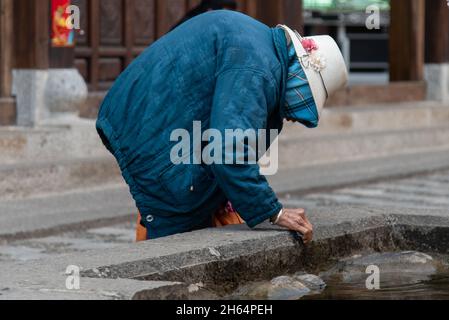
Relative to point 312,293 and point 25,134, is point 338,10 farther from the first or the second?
point 312,293

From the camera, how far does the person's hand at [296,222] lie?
443 centimetres

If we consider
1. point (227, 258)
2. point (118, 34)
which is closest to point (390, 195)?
point (118, 34)

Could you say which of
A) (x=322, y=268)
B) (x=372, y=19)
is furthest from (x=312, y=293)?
(x=372, y=19)

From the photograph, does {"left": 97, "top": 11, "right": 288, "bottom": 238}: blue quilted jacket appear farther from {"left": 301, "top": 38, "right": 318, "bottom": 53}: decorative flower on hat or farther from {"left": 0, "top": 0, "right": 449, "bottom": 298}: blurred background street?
{"left": 0, "top": 0, "right": 449, "bottom": 298}: blurred background street

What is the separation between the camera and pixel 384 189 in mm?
11000

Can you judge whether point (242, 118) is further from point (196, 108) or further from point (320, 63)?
point (320, 63)

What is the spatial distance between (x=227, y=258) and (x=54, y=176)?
5444mm

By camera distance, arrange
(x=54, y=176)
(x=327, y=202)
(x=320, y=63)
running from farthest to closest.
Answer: (x=327, y=202) → (x=54, y=176) → (x=320, y=63)

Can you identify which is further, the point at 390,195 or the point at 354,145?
the point at 354,145

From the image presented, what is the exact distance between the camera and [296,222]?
446 centimetres

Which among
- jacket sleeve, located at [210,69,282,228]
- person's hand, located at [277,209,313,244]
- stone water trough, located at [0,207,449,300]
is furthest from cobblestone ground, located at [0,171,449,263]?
jacket sleeve, located at [210,69,282,228]

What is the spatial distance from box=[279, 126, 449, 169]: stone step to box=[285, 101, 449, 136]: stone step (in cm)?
18

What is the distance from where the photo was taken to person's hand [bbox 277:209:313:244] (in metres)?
4.43

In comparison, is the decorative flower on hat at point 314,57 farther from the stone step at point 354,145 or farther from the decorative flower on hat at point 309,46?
the stone step at point 354,145
